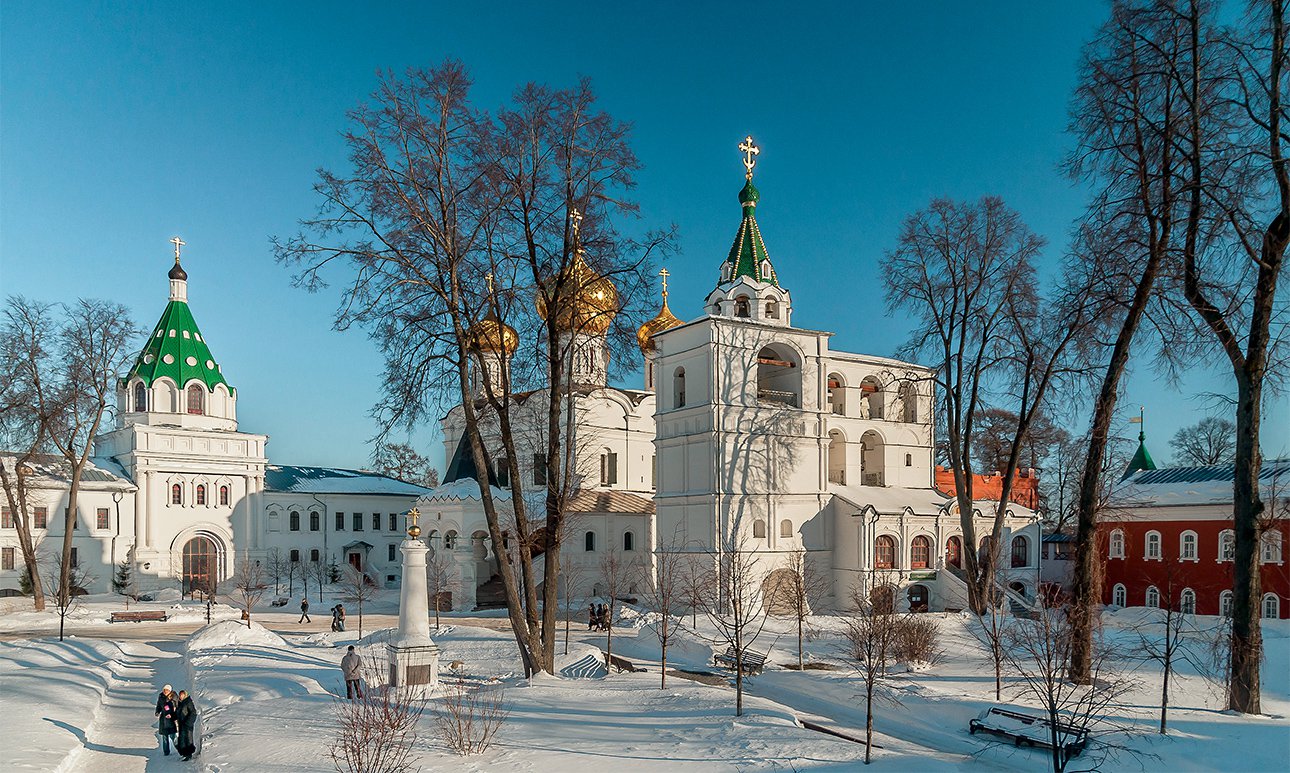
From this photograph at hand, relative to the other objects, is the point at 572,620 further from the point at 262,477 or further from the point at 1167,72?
the point at 1167,72

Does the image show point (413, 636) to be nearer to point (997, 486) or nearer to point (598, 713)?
point (598, 713)

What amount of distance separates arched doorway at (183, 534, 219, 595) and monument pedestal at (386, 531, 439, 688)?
30.2 metres

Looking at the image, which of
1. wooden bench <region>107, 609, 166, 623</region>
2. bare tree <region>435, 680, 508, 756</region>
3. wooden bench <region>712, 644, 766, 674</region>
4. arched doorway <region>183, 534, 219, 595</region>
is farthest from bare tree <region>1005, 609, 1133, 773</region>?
arched doorway <region>183, 534, 219, 595</region>

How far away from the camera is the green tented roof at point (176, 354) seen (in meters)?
42.2

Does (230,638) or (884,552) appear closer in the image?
(230,638)

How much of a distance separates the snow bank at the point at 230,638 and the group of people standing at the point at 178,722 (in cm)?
941

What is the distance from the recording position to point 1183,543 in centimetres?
2983

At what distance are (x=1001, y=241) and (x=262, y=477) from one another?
37322 millimetres

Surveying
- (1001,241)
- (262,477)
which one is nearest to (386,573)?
(262,477)

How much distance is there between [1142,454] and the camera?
4328cm

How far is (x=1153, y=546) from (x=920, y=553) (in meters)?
8.15

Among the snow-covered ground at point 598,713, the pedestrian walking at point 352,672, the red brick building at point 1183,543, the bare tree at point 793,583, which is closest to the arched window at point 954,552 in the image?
the red brick building at point 1183,543

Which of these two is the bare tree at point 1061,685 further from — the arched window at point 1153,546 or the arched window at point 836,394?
the arched window at point 836,394

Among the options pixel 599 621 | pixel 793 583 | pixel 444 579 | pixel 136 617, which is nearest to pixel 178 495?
pixel 136 617
